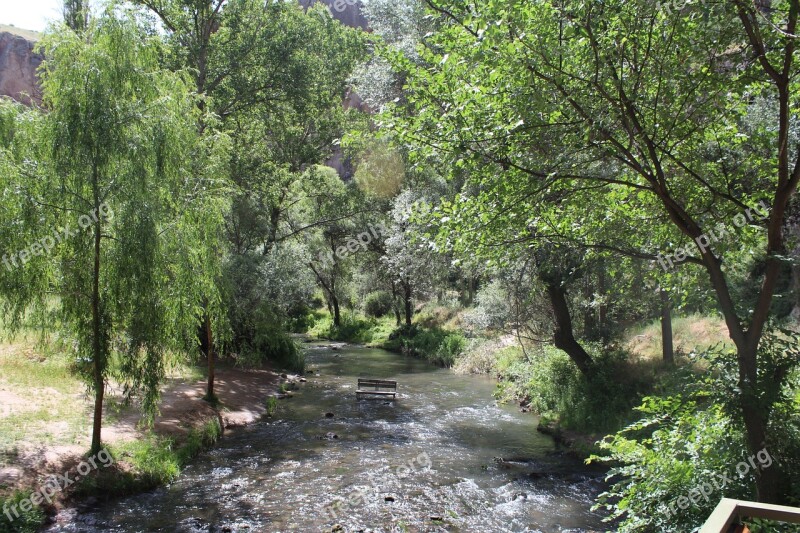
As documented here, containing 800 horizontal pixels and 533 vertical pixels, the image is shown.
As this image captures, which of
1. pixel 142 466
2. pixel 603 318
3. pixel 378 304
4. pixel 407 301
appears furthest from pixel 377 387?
pixel 378 304

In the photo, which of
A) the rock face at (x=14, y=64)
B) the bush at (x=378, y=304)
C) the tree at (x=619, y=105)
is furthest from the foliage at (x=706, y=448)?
the rock face at (x=14, y=64)

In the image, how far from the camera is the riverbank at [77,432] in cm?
1022

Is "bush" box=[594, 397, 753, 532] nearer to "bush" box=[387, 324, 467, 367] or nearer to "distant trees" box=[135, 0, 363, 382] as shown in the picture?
"distant trees" box=[135, 0, 363, 382]

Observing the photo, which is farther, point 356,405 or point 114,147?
point 356,405

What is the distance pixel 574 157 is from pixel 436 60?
2137 millimetres

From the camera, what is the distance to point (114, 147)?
33.8 ft

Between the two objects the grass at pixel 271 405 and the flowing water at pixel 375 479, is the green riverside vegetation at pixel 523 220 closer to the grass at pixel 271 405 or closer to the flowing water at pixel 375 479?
the grass at pixel 271 405

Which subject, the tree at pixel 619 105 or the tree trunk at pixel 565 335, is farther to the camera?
the tree trunk at pixel 565 335

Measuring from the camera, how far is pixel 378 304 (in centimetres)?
4431

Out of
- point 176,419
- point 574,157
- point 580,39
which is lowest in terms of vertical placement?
point 176,419

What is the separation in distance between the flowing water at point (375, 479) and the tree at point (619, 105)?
606cm

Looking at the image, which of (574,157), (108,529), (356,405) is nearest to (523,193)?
(574,157)

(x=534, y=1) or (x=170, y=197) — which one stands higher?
(x=534, y=1)

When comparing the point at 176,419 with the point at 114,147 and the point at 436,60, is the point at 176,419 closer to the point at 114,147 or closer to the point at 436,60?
the point at 114,147
